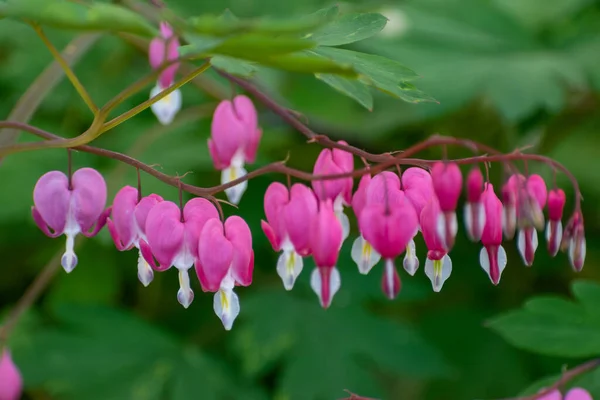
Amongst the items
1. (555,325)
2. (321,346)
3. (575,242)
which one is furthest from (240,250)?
(321,346)

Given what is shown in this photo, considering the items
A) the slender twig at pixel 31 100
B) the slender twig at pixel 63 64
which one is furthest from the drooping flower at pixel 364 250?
the slender twig at pixel 31 100

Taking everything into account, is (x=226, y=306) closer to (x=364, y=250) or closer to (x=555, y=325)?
(x=364, y=250)

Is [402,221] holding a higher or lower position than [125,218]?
higher

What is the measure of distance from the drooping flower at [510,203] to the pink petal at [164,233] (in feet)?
1.14

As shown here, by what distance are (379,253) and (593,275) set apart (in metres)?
1.52

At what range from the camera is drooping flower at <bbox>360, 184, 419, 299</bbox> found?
793mm

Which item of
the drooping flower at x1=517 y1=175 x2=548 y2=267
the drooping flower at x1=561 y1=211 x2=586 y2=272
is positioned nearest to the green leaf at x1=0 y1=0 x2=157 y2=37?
the drooping flower at x1=517 y1=175 x2=548 y2=267

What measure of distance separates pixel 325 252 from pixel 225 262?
5.1 inches

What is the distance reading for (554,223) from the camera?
0.86m

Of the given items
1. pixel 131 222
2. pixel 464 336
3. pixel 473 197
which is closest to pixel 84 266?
pixel 464 336

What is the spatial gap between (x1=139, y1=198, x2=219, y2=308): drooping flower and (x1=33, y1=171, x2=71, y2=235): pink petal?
0.10m

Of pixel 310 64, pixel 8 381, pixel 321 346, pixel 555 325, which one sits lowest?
pixel 321 346

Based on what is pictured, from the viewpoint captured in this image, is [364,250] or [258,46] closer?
[258,46]

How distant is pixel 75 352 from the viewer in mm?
1830
